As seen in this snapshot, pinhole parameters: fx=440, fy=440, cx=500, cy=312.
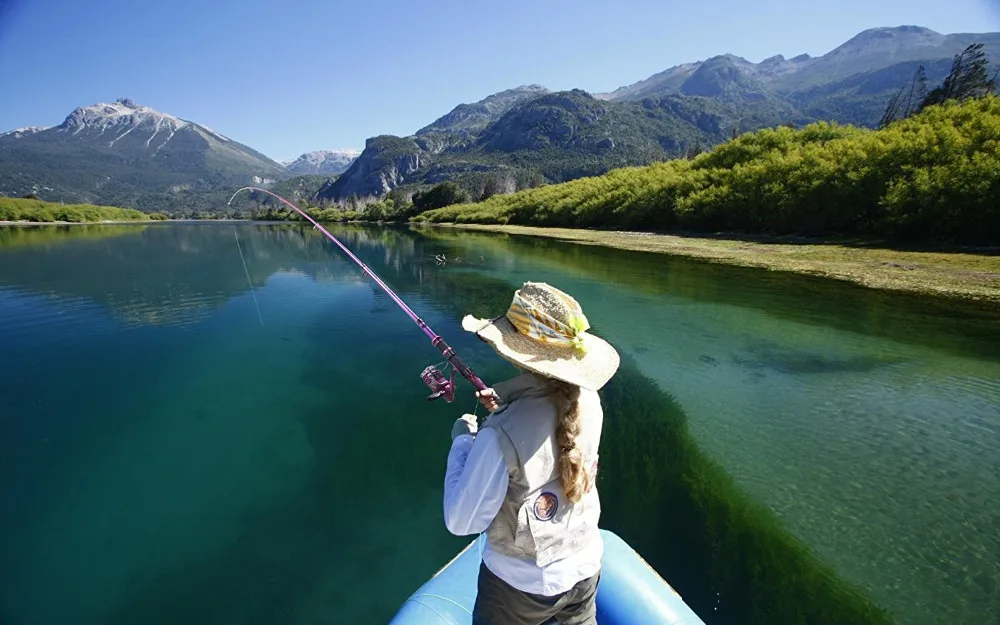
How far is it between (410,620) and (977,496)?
6886 mm

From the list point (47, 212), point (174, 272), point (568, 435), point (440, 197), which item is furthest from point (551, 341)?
point (47, 212)

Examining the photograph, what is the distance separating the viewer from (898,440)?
6621 millimetres

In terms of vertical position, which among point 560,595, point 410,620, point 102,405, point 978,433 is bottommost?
point 978,433

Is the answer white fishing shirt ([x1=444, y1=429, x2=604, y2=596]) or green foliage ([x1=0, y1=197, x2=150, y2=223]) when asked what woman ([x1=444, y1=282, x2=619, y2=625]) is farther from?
green foliage ([x1=0, y1=197, x2=150, y2=223])

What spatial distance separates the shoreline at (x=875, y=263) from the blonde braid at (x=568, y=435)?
1853 cm

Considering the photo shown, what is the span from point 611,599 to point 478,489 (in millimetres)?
2238

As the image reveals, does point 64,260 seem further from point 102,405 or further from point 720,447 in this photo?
point 720,447

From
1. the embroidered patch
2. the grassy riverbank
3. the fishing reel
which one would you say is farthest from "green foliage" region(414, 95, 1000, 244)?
the grassy riverbank

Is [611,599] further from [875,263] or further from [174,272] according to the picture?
[174,272]

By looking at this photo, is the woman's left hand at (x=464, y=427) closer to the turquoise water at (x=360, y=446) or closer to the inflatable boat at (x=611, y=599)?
the inflatable boat at (x=611, y=599)

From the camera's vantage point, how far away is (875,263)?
20.3 m

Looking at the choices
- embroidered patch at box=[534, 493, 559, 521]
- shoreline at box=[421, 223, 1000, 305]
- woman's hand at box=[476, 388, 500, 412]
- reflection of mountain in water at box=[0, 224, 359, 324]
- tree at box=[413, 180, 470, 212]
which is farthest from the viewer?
tree at box=[413, 180, 470, 212]

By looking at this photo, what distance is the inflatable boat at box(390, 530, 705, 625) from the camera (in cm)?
304

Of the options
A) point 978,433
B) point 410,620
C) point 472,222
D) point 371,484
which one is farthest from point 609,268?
point 472,222
